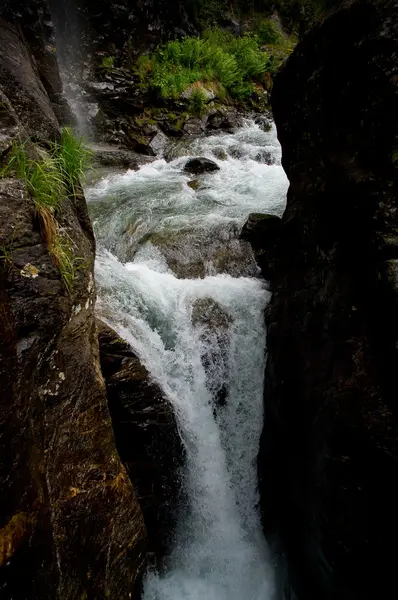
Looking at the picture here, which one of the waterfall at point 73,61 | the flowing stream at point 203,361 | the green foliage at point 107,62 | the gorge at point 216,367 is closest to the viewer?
the gorge at point 216,367

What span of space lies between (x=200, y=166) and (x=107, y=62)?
600 cm

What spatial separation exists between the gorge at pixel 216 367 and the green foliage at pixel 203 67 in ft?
21.7

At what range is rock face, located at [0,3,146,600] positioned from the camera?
1.44 m

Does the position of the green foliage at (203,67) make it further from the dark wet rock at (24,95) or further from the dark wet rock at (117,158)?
the dark wet rock at (24,95)

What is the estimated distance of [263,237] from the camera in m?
5.39

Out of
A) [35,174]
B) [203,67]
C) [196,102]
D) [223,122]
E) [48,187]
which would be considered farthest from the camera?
[203,67]

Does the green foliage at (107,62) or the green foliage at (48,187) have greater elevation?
the green foliage at (107,62)

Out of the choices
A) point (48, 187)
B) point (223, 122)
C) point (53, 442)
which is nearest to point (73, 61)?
point (223, 122)

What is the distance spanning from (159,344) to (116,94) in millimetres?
9918

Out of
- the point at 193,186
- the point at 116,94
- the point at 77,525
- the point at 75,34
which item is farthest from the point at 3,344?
the point at 75,34

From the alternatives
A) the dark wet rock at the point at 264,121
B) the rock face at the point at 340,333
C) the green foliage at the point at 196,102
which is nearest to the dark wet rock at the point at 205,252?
the rock face at the point at 340,333

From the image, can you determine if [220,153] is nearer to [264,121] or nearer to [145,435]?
[264,121]

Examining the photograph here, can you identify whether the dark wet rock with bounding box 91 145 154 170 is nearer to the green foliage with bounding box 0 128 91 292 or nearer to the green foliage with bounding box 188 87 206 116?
the green foliage with bounding box 188 87 206 116

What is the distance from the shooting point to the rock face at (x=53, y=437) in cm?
144
